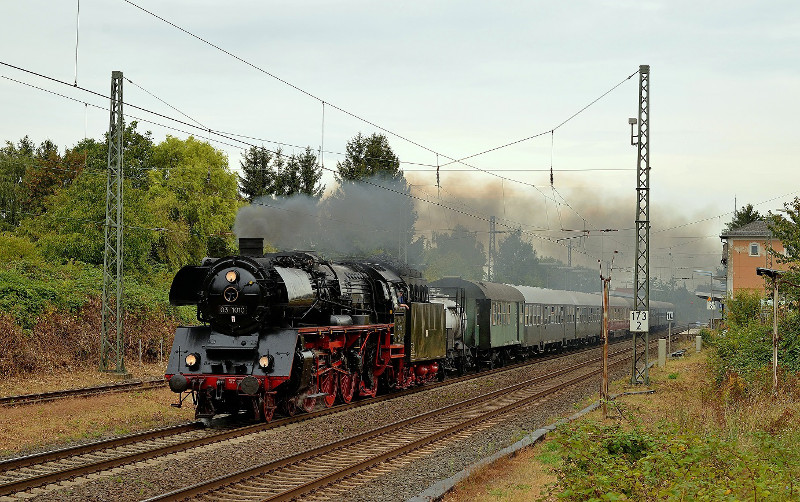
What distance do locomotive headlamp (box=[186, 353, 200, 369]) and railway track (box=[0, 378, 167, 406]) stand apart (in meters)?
5.01

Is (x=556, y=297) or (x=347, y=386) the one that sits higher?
(x=556, y=297)

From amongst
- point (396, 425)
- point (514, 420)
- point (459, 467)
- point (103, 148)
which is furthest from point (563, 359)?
point (103, 148)

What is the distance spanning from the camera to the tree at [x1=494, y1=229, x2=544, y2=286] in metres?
89.8

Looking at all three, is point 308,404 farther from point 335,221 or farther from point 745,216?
point 745,216

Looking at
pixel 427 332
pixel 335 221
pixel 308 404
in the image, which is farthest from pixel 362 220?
pixel 308 404

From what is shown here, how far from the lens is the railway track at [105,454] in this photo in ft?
35.1

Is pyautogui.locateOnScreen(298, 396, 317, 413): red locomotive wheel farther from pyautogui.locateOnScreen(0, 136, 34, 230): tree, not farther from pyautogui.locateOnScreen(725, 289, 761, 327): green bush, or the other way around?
pyautogui.locateOnScreen(0, 136, 34, 230): tree

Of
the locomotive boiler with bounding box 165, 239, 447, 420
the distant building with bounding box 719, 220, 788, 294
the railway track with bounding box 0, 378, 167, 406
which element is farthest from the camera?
the distant building with bounding box 719, 220, 788, 294

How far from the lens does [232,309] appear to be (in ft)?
53.3

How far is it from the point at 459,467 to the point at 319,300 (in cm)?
650

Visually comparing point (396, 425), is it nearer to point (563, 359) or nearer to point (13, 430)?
point (13, 430)

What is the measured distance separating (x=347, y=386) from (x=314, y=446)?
623 cm

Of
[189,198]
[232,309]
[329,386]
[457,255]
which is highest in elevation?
[189,198]

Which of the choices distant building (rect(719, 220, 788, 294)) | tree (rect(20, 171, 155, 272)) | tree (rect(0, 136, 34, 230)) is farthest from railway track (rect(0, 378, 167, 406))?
distant building (rect(719, 220, 788, 294))
